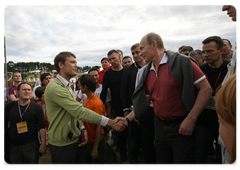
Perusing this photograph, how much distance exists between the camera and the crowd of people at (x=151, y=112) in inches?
71.7

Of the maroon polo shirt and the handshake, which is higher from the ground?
the maroon polo shirt

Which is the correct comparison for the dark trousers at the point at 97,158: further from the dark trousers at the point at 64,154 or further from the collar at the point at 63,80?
the collar at the point at 63,80

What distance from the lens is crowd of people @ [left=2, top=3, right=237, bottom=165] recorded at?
5.98ft

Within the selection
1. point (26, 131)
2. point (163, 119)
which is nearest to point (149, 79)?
point (163, 119)

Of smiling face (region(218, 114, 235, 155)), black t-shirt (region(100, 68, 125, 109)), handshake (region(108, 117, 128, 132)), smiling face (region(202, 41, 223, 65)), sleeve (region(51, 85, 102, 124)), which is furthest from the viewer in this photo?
black t-shirt (region(100, 68, 125, 109))

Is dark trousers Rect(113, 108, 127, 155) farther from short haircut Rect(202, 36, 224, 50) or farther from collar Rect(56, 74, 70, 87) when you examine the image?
short haircut Rect(202, 36, 224, 50)

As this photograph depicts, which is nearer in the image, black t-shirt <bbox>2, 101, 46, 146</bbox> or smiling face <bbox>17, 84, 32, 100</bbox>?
black t-shirt <bbox>2, 101, 46, 146</bbox>

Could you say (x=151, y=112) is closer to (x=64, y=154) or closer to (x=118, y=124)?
(x=118, y=124)

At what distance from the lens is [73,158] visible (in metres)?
2.31

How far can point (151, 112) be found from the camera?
2.98 meters

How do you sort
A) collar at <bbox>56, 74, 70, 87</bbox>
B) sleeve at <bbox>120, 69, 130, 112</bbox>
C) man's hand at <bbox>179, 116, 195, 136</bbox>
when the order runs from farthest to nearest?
sleeve at <bbox>120, 69, 130, 112</bbox> → collar at <bbox>56, 74, 70, 87</bbox> → man's hand at <bbox>179, 116, 195, 136</bbox>

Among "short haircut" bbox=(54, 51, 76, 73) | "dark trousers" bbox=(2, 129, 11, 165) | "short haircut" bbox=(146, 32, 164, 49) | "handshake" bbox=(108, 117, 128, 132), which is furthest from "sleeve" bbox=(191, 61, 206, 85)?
"dark trousers" bbox=(2, 129, 11, 165)

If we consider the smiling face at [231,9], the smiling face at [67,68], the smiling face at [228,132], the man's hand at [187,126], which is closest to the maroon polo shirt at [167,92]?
the man's hand at [187,126]

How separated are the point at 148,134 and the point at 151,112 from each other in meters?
0.46
